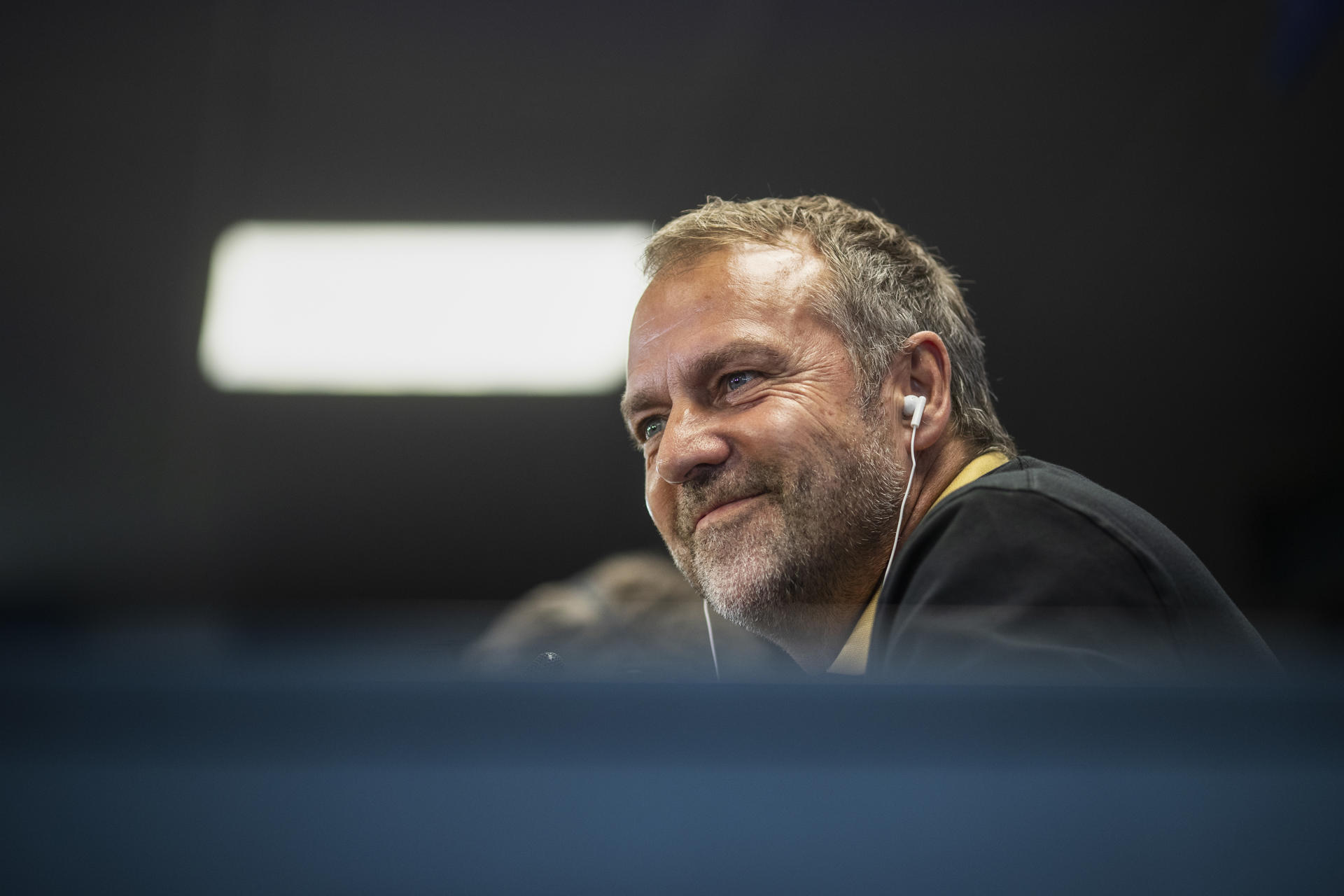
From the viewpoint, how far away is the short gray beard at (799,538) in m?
1.00

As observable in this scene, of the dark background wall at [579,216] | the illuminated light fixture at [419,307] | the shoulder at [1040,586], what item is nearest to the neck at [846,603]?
the shoulder at [1040,586]

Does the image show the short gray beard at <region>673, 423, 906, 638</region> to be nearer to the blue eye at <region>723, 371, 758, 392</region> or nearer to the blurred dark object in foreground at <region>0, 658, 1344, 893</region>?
the blue eye at <region>723, 371, 758, 392</region>

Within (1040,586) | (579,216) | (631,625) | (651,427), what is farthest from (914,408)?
(579,216)

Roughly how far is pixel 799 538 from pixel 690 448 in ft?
0.48

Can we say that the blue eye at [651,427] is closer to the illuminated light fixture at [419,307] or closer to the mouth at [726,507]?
the mouth at [726,507]

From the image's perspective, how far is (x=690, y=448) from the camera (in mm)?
1043

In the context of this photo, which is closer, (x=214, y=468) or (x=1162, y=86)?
(x=1162, y=86)

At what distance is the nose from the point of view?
103cm

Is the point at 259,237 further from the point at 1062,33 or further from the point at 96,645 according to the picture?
the point at 96,645

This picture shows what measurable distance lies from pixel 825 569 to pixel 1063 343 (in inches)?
94.8

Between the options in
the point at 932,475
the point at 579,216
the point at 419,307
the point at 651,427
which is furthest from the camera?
the point at 419,307

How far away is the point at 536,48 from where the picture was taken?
2418 mm

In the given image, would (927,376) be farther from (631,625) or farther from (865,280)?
(631,625)

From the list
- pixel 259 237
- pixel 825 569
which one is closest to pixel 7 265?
pixel 259 237
